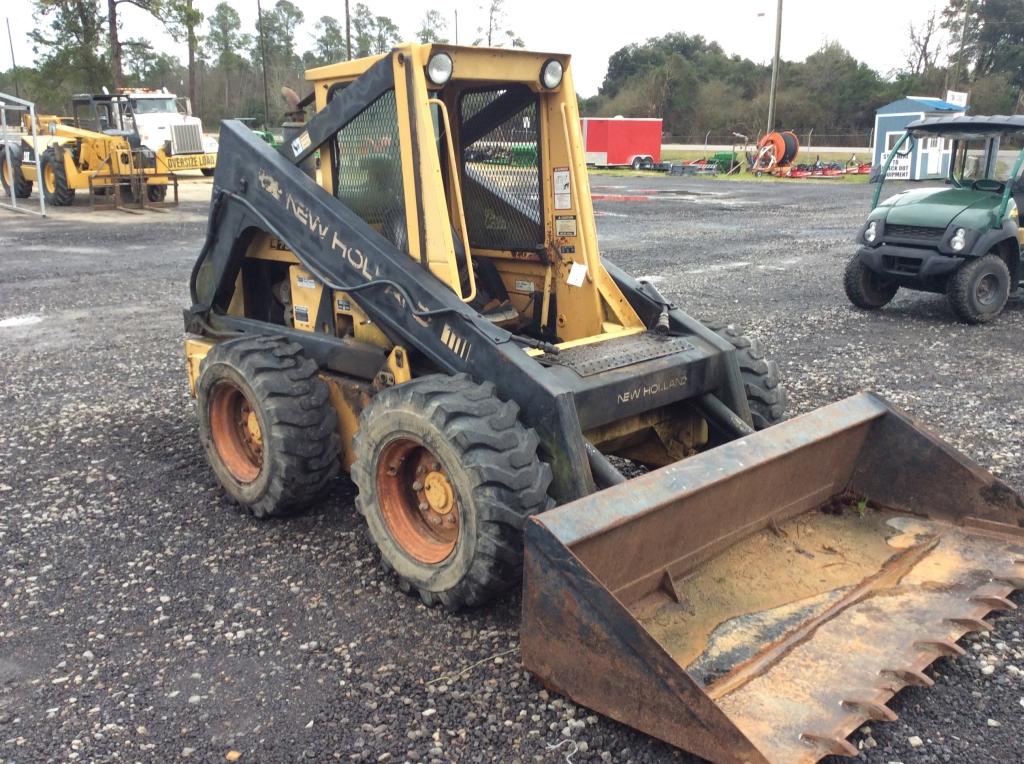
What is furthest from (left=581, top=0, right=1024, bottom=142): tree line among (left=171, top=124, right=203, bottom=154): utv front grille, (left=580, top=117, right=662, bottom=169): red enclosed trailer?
(left=171, top=124, right=203, bottom=154): utv front grille

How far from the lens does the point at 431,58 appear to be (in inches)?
145

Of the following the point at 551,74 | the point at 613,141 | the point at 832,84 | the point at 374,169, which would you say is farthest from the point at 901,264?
the point at 832,84

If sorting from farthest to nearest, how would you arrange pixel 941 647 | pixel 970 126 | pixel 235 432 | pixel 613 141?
pixel 613 141
pixel 970 126
pixel 235 432
pixel 941 647

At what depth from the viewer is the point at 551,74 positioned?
4.17 metres

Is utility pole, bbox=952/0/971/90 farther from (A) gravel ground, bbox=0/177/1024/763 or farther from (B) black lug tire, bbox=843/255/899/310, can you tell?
(A) gravel ground, bbox=0/177/1024/763

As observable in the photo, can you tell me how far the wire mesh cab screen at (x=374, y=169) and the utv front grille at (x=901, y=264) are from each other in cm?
681

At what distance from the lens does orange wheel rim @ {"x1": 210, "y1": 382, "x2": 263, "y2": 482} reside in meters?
4.55

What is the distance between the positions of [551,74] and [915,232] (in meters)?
6.44

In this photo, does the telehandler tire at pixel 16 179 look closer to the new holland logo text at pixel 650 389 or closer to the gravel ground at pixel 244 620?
the gravel ground at pixel 244 620

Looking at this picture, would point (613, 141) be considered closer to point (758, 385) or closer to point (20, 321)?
point (20, 321)

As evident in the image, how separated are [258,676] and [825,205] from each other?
830 inches

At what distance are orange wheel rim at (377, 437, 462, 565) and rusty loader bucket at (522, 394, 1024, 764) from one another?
74 cm

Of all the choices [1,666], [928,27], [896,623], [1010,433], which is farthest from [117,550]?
[928,27]

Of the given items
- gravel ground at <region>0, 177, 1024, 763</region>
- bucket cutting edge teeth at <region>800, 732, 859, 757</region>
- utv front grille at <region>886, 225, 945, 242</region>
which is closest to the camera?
bucket cutting edge teeth at <region>800, 732, 859, 757</region>
